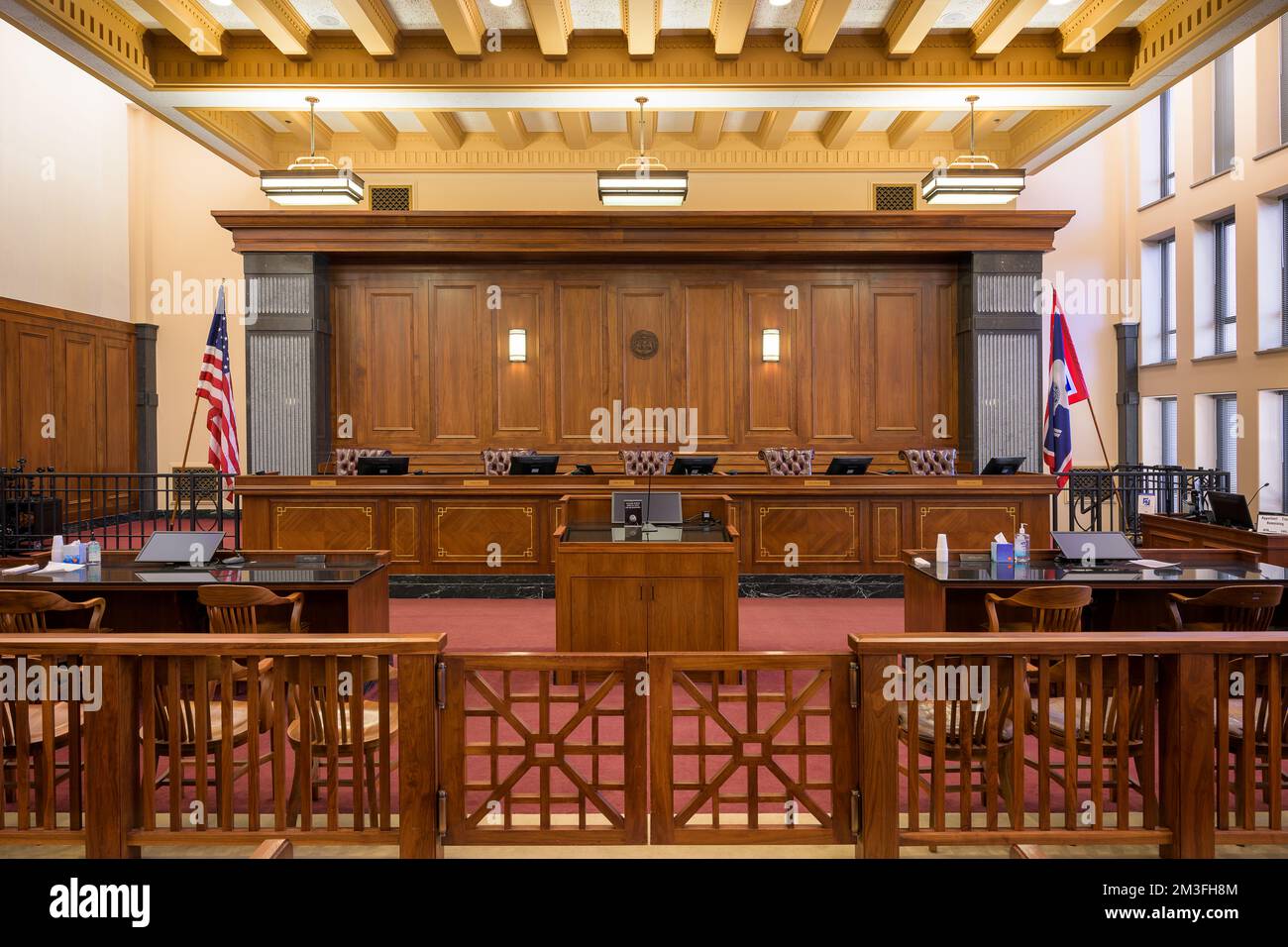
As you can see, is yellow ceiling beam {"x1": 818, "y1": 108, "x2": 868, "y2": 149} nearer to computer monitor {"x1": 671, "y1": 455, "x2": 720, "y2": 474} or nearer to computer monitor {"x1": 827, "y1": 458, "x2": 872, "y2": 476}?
computer monitor {"x1": 827, "y1": 458, "x2": 872, "y2": 476}

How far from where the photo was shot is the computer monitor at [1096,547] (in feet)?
15.7

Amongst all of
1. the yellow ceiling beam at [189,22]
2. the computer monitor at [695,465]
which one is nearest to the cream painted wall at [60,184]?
the yellow ceiling beam at [189,22]

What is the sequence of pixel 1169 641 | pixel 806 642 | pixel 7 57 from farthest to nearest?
pixel 7 57 → pixel 806 642 → pixel 1169 641

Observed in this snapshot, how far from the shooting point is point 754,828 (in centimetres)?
260

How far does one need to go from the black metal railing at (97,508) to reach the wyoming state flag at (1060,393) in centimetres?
809

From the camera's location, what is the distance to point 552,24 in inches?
267

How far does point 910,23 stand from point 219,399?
766 centimetres

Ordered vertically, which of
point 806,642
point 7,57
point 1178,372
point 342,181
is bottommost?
point 806,642

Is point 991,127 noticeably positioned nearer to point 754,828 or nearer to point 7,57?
point 754,828

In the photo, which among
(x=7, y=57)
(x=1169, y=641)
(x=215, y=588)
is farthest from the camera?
(x=7, y=57)

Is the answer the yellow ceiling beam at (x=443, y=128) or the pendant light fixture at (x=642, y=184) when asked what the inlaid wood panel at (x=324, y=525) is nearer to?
the pendant light fixture at (x=642, y=184)
